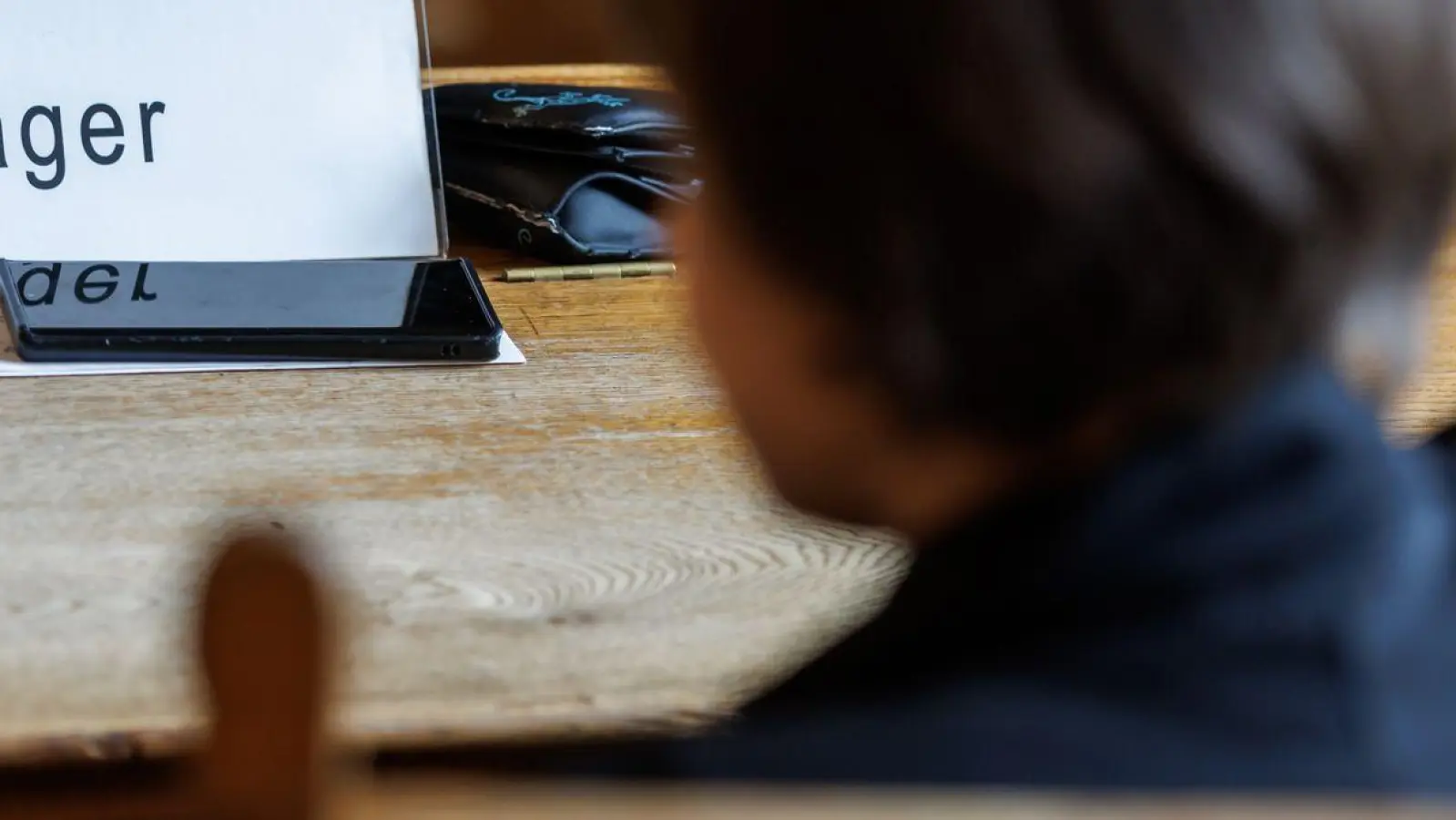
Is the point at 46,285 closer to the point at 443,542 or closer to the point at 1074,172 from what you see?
the point at 443,542

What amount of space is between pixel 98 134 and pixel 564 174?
1.09 ft

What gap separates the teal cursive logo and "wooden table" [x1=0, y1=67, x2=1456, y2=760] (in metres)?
0.38

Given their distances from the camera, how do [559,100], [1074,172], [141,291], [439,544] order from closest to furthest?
[1074,172] < [439,544] < [141,291] < [559,100]

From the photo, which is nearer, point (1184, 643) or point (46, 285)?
point (1184, 643)

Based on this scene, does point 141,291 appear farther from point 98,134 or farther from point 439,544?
point 439,544

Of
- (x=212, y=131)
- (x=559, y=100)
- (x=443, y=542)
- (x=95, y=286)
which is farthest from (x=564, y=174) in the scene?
(x=443, y=542)

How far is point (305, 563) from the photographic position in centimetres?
26

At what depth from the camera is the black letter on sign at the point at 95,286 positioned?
37.7 inches

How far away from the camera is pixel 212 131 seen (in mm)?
1118

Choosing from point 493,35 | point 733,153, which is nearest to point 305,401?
point 733,153

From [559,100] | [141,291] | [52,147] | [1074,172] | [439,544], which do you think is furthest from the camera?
[559,100]

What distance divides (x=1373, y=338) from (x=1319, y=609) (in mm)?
82

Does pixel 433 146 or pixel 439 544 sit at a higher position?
pixel 433 146

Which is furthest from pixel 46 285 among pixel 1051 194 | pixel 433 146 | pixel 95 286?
pixel 1051 194
